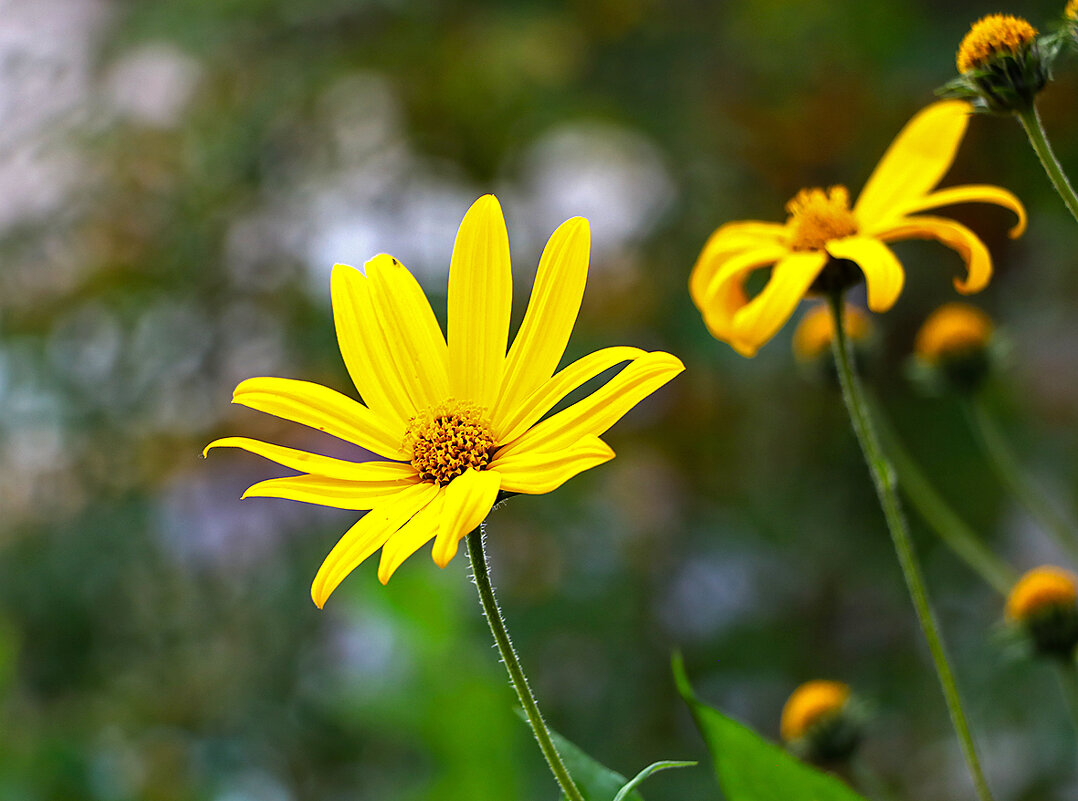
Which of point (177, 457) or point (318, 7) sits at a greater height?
point (318, 7)

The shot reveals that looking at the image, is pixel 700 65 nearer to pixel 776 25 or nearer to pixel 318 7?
pixel 776 25

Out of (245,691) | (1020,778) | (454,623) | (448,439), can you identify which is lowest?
(1020,778)

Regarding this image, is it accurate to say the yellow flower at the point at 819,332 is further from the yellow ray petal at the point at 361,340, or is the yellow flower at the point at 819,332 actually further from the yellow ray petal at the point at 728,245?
the yellow ray petal at the point at 361,340

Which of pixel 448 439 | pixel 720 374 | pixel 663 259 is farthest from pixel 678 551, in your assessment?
pixel 448 439

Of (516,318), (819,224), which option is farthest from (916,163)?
(516,318)

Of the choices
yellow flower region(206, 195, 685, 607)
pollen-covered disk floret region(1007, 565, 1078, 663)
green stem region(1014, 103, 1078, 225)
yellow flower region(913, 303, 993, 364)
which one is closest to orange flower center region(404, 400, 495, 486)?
yellow flower region(206, 195, 685, 607)

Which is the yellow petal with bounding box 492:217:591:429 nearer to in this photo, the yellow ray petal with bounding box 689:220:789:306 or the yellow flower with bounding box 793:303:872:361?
the yellow ray petal with bounding box 689:220:789:306

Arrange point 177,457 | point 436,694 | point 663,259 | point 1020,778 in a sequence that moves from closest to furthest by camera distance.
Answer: point 436,694 < point 1020,778 < point 177,457 < point 663,259
